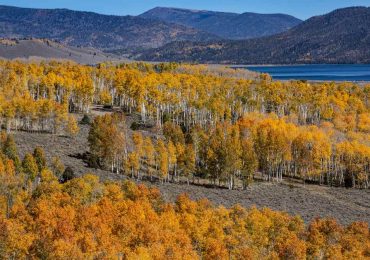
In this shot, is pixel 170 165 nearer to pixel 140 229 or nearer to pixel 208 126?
pixel 208 126

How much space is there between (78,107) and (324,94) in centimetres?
7790

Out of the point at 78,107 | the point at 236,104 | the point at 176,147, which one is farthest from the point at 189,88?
the point at 176,147

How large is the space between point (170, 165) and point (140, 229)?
5501 cm

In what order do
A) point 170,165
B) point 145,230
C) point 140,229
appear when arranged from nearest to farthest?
point 145,230, point 140,229, point 170,165

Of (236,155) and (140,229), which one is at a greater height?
(140,229)

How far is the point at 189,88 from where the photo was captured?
551 feet

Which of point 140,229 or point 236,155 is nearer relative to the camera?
point 140,229

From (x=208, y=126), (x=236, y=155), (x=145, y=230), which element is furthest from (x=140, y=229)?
(x=208, y=126)

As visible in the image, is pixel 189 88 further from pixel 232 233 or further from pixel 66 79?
pixel 232 233

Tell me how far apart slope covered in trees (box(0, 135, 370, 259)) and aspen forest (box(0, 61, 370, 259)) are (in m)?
0.18

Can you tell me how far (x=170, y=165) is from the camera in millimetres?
109688

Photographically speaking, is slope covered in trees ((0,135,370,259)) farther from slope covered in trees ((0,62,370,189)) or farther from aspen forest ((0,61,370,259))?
slope covered in trees ((0,62,370,189))

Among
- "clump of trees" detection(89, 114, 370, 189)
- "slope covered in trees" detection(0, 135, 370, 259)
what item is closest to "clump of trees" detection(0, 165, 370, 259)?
"slope covered in trees" detection(0, 135, 370, 259)

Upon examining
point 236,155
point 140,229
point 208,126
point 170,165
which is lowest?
point 170,165
